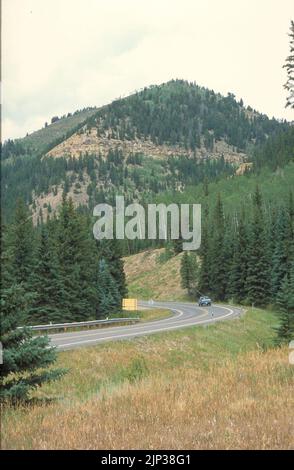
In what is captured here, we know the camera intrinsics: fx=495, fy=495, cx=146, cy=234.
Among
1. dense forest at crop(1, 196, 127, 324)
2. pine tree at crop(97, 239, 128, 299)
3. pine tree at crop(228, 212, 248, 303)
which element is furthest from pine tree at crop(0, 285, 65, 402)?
pine tree at crop(228, 212, 248, 303)

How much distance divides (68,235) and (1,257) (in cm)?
3640

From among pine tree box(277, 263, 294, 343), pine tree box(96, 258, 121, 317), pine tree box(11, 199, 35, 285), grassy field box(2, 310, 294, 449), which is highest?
pine tree box(11, 199, 35, 285)

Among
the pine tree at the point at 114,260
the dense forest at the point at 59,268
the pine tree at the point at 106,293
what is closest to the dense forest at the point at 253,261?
the pine tree at the point at 114,260

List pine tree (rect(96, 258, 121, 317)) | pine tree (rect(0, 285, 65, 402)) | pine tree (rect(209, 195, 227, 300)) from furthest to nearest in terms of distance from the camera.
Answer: pine tree (rect(209, 195, 227, 300)) → pine tree (rect(96, 258, 121, 317)) → pine tree (rect(0, 285, 65, 402))

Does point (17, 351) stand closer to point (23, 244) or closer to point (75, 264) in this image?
point (23, 244)

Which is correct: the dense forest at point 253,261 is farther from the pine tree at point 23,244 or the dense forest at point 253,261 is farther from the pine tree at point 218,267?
the pine tree at point 23,244

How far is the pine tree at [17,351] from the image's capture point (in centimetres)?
880

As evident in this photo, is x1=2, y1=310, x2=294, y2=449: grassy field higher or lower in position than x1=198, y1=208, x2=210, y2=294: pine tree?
higher

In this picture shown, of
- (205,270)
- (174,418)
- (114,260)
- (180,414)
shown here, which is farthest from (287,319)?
(205,270)

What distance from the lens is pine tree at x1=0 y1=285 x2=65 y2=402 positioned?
880cm

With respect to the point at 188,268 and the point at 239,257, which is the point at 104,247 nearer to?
the point at 239,257

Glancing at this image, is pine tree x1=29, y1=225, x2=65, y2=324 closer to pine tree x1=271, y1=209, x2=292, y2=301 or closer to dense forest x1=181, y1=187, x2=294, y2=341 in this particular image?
dense forest x1=181, y1=187, x2=294, y2=341

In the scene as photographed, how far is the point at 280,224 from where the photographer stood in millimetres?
74250

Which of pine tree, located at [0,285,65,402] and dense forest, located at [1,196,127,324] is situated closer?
pine tree, located at [0,285,65,402]
